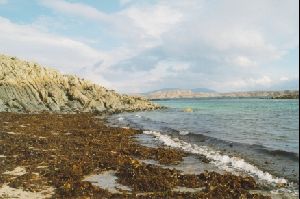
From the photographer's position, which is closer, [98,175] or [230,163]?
[98,175]

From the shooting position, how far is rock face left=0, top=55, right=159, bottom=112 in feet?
183

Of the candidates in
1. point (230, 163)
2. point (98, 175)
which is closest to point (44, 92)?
point (230, 163)

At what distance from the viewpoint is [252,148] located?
25.1 m

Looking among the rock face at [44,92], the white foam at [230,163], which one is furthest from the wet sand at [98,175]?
the rock face at [44,92]

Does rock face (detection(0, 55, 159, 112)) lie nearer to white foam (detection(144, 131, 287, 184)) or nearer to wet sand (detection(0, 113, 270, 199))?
white foam (detection(144, 131, 287, 184))

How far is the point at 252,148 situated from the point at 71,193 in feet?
51.4

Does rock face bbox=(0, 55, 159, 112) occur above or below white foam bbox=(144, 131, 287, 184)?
above

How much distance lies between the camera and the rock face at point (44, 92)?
55750 mm

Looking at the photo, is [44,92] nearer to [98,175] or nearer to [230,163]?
[230,163]

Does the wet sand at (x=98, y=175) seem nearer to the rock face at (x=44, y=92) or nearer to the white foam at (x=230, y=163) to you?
the white foam at (x=230, y=163)

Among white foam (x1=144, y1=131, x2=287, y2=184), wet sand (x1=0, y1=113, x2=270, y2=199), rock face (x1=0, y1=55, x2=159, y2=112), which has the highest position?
rock face (x1=0, y1=55, x2=159, y2=112)

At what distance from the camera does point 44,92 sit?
6169cm

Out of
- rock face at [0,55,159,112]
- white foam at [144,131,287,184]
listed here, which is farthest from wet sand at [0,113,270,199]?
rock face at [0,55,159,112]

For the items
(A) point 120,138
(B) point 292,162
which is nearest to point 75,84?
(A) point 120,138
